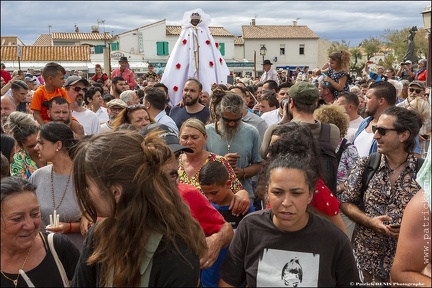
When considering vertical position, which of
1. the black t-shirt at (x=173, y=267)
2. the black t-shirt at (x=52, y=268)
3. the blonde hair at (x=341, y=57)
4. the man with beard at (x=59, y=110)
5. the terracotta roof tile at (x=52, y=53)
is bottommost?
the black t-shirt at (x=52, y=268)

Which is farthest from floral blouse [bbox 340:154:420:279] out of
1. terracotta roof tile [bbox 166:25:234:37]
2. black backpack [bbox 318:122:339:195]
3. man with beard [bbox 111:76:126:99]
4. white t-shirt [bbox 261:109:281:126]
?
terracotta roof tile [bbox 166:25:234:37]

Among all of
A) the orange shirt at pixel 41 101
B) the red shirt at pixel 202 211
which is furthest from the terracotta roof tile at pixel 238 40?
the red shirt at pixel 202 211

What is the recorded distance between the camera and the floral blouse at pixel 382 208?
319 cm

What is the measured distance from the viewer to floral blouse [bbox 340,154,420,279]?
10.5ft

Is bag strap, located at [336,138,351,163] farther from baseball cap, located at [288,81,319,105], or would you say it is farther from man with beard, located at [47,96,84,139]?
man with beard, located at [47,96,84,139]

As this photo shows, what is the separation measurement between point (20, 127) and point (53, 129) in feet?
2.90

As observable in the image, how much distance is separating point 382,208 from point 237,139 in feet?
5.92

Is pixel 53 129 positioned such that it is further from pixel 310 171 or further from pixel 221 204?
pixel 310 171

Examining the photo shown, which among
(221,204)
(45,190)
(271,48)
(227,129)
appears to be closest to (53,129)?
(45,190)

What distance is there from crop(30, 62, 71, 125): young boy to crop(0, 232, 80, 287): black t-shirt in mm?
3955

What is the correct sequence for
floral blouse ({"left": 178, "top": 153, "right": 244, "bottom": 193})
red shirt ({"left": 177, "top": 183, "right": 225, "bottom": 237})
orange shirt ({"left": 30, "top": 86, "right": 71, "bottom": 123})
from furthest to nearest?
1. orange shirt ({"left": 30, "top": 86, "right": 71, "bottom": 123})
2. floral blouse ({"left": 178, "top": 153, "right": 244, "bottom": 193})
3. red shirt ({"left": 177, "top": 183, "right": 225, "bottom": 237})

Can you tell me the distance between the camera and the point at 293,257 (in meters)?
2.31

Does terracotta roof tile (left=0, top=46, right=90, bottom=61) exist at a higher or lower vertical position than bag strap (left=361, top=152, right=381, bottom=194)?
higher

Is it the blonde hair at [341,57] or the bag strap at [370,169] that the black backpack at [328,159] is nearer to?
the bag strap at [370,169]
